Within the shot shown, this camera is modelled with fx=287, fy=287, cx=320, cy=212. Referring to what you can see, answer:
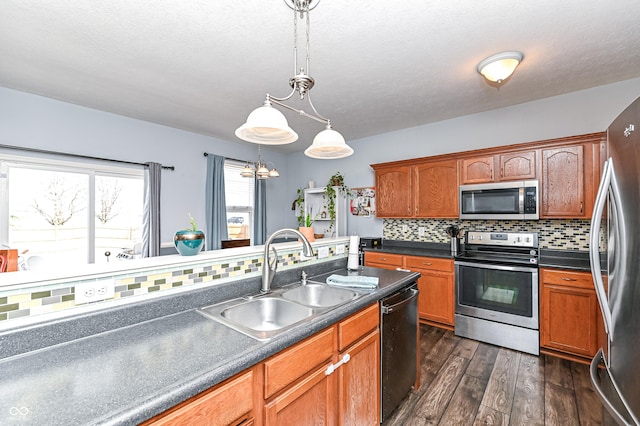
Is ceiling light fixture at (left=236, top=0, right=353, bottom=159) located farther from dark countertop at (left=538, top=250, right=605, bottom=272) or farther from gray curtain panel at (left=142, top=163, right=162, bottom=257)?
gray curtain panel at (left=142, top=163, right=162, bottom=257)

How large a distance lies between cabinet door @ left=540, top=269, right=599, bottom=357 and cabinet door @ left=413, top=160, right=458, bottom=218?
3.68ft

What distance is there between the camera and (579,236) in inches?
116

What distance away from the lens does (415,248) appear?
13.0 ft

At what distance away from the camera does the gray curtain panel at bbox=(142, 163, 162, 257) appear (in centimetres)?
373

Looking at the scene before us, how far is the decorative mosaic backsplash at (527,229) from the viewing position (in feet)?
9.67

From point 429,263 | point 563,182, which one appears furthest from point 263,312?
point 563,182

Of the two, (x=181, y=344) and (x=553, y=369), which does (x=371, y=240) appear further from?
(x=181, y=344)

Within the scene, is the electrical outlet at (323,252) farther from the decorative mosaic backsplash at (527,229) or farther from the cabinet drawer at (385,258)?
the decorative mosaic backsplash at (527,229)

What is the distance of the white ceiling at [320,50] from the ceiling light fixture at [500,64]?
2.3 inches

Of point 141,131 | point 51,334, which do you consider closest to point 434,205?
point 51,334

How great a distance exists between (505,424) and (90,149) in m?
4.63

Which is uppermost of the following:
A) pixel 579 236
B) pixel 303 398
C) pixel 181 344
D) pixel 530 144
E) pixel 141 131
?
pixel 141 131

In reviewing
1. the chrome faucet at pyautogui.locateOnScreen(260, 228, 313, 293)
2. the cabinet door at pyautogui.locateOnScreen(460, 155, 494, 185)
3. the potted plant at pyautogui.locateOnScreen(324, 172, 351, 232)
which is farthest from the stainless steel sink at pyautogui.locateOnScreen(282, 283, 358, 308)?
the potted plant at pyautogui.locateOnScreen(324, 172, 351, 232)

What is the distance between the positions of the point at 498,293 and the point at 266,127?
285 cm
